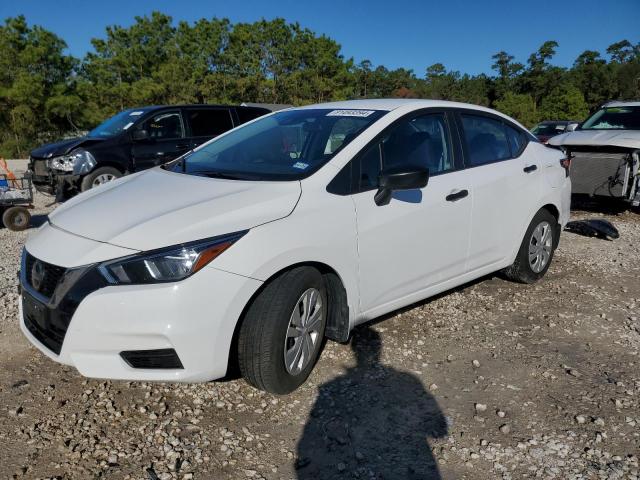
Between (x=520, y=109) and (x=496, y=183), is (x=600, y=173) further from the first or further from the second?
(x=520, y=109)

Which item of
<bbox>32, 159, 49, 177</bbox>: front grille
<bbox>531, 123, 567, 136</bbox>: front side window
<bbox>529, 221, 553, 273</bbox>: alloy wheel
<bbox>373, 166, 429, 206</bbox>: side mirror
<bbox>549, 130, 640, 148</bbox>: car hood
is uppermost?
<bbox>373, 166, 429, 206</bbox>: side mirror

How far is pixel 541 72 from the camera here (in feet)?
185

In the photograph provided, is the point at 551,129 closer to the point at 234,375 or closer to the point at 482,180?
the point at 482,180

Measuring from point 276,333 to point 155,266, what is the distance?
28.3 inches

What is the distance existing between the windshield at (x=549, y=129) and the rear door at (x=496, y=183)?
14.8 metres

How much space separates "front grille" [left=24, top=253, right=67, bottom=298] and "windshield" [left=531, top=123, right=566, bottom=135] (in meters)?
18.0

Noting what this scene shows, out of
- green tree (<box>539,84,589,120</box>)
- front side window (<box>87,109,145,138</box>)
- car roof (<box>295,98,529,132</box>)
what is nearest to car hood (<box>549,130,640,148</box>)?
car roof (<box>295,98,529,132</box>)

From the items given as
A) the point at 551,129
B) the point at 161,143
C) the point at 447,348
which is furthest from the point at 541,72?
the point at 447,348

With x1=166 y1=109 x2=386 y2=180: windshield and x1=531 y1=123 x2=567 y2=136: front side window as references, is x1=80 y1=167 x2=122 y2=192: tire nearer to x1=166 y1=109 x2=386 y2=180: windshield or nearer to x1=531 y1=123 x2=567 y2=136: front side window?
x1=166 y1=109 x2=386 y2=180: windshield

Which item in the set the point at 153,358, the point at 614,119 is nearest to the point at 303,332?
the point at 153,358

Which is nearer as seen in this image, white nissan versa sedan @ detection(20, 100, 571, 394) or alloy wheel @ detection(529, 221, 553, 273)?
white nissan versa sedan @ detection(20, 100, 571, 394)

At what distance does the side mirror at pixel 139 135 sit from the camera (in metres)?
8.73

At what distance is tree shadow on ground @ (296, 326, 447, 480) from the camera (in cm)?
251

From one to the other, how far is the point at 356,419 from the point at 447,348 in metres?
1.15
